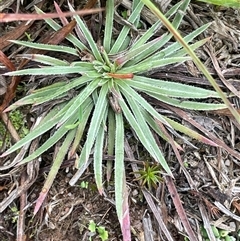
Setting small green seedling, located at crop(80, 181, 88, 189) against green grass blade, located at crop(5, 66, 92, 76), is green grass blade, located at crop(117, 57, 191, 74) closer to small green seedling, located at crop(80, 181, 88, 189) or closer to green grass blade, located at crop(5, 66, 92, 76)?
green grass blade, located at crop(5, 66, 92, 76)

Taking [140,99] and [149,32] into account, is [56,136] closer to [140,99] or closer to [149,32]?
[140,99]

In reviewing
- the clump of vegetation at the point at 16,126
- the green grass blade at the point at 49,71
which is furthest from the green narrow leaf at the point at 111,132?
the clump of vegetation at the point at 16,126

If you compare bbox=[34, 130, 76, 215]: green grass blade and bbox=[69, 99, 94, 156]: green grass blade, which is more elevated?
bbox=[69, 99, 94, 156]: green grass blade

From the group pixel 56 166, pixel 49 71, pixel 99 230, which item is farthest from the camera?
pixel 99 230

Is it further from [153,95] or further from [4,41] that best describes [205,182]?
[4,41]

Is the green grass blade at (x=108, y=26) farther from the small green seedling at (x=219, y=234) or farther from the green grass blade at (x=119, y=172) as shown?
the small green seedling at (x=219, y=234)

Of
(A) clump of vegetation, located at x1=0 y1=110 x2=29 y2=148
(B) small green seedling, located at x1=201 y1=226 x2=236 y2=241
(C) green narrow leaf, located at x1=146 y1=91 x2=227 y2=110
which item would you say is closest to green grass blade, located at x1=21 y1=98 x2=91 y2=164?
(A) clump of vegetation, located at x1=0 y1=110 x2=29 y2=148

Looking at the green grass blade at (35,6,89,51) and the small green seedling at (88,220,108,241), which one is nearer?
the green grass blade at (35,6,89,51)

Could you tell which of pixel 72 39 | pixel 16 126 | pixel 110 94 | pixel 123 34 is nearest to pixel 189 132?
pixel 110 94

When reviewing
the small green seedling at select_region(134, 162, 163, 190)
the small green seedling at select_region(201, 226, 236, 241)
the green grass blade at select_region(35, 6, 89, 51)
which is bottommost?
the small green seedling at select_region(201, 226, 236, 241)
